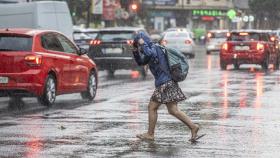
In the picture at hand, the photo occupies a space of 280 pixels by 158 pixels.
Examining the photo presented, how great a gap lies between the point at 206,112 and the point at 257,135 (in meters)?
3.30

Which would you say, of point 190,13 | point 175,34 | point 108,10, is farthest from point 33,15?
point 190,13

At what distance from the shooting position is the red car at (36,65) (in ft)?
50.1

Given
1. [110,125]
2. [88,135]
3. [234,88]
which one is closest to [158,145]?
[88,135]

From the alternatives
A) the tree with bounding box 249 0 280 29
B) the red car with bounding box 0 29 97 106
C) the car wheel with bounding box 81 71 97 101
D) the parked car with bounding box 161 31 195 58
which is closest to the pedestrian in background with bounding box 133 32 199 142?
the red car with bounding box 0 29 97 106

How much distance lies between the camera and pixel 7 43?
1560cm

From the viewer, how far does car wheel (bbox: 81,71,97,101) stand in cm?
1769

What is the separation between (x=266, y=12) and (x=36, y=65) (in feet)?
267

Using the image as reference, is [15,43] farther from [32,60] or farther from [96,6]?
[96,6]

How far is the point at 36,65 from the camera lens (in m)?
15.3

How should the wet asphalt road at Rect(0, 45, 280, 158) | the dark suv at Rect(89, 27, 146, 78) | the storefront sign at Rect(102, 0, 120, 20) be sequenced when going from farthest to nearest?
the storefront sign at Rect(102, 0, 120, 20), the dark suv at Rect(89, 27, 146, 78), the wet asphalt road at Rect(0, 45, 280, 158)

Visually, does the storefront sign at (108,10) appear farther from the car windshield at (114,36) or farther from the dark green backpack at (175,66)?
the dark green backpack at (175,66)

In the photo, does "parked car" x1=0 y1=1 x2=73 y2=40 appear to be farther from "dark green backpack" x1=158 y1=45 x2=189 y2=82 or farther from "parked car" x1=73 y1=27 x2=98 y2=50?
"dark green backpack" x1=158 y1=45 x2=189 y2=82

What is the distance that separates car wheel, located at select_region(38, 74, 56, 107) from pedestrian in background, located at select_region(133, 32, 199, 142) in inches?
189

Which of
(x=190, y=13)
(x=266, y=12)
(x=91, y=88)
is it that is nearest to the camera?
(x=91, y=88)
